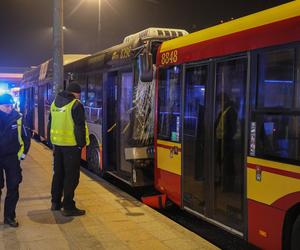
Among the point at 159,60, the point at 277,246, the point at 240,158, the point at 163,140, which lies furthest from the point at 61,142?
the point at 277,246

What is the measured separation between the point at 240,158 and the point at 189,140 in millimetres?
1304

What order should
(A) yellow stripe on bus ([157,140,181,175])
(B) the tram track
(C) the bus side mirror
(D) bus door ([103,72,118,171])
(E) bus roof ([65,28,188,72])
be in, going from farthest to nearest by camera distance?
(D) bus door ([103,72,118,171]) < (E) bus roof ([65,28,188,72]) < (C) the bus side mirror < (A) yellow stripe on bus ([157,140,181,175]) < (B) the tram track

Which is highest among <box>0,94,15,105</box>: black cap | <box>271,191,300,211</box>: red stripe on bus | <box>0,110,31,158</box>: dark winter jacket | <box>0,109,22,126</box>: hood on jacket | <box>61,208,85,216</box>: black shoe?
<box>0,94,15,105</box>: black cap

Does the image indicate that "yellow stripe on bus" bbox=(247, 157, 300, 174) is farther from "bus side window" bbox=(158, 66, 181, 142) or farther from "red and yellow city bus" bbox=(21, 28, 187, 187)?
"red and yellow city bus" bbox=(21, 28, 187, 187)

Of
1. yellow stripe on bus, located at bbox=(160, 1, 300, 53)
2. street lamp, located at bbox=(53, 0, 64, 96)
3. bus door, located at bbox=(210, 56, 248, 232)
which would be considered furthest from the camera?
street lamp, located at bbox=(53, 0, 64, 96)

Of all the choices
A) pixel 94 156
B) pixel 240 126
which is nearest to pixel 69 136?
pixel 240 126

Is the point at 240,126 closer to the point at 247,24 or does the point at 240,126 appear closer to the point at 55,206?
the point at 247,24

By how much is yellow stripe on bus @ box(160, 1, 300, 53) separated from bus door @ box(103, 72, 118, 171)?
3017 mm

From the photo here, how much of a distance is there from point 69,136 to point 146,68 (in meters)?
1.65

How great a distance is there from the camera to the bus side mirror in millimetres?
7613

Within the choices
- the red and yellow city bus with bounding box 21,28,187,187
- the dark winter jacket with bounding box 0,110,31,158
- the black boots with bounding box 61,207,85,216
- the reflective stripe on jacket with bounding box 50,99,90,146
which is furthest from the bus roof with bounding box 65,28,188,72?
the black boots with bounding box 61,207,85,216

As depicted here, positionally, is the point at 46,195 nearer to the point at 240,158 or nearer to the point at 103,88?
the point at 103,88

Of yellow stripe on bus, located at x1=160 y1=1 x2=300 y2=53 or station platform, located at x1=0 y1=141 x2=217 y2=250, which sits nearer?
yellow stripe on bus, located at x1=160 y1=1 x2=300 y2=53

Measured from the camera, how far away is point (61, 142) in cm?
709
